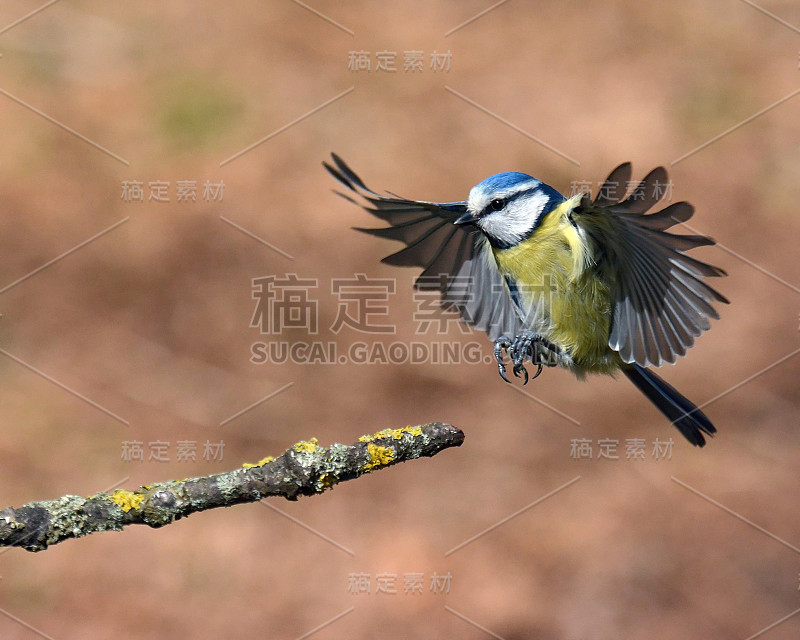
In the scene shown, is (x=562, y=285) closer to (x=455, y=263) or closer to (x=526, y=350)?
(x=526, y=350)

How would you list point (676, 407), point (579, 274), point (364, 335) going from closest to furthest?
point (579, 274), point (676, 407), point (364, 335)

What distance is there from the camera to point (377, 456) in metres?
1.96

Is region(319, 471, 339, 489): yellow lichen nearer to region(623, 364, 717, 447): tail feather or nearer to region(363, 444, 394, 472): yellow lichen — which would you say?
region(363, 444, 394, 472): yellow lichen

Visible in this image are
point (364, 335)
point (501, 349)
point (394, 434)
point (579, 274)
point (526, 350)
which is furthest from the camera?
point (364, 335)

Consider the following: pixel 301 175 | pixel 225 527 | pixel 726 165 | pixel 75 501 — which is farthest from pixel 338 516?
pixel 726 165

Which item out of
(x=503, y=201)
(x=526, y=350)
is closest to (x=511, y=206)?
(x=503, y=201)

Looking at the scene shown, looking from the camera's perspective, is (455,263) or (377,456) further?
(455,263)

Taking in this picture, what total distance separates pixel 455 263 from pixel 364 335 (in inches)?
96.7

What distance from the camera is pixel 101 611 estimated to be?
457 centimetres

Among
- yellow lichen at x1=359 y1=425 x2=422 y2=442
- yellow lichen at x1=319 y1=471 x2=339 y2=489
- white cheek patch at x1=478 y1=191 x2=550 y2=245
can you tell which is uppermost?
white cheek patch at x1=478 y1=191 x2=550 y2=245

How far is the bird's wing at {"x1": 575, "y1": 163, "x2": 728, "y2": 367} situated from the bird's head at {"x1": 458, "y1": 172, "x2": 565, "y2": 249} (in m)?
0.21

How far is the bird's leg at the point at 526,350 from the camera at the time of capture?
3075mm

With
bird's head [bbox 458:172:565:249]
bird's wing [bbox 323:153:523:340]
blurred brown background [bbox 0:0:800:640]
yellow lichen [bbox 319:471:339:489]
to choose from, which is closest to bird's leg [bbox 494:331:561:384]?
bird's wing [bbox 323:153:523:340]

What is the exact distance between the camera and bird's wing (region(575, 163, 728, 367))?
2691mm
